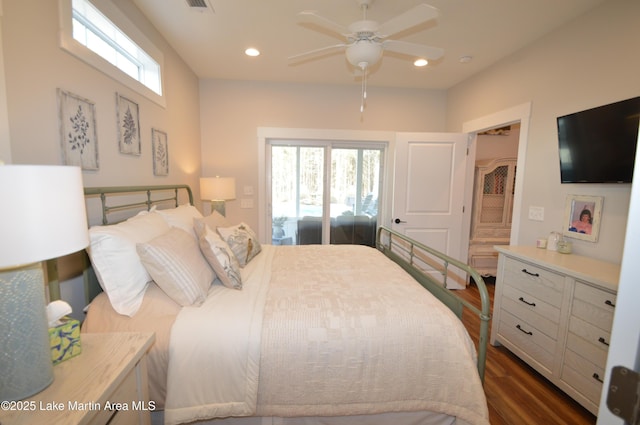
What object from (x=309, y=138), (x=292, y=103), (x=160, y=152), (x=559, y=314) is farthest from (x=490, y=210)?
(x=160, y=152)

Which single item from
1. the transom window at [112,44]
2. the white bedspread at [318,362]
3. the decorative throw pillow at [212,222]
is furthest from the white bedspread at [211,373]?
the transom window at [112,44]

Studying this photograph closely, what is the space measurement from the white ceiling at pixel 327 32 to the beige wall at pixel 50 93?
0.39 m

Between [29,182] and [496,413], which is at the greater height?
[29,182]

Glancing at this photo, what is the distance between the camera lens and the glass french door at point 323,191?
12.1ft

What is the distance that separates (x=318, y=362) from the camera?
119 centimetres

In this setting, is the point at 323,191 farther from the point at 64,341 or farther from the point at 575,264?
the point at 64,341

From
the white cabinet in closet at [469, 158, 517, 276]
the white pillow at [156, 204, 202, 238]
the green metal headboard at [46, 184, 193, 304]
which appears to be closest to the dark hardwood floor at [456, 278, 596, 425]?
the white cabinet in closet at [469, 158, 517, 276]

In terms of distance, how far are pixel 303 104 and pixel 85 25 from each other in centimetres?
226

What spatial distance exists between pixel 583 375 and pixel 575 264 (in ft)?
2.23

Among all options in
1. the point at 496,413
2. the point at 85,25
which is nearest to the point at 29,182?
the point at 85,25

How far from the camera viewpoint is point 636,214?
0.44m

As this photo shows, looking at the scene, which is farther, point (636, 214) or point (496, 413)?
point (496, 413)

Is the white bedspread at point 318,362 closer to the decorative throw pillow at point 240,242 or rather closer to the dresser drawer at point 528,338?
the decorative throw pillow at point 240,242

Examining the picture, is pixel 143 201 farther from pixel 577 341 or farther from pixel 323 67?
pixel 577 341
